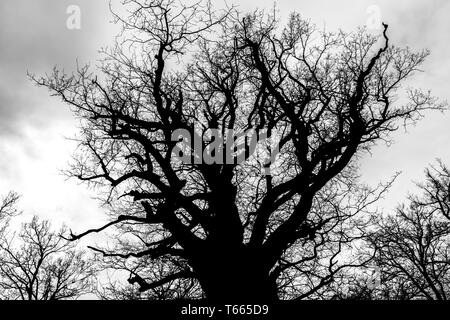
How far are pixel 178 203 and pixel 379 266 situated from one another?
13426 mm

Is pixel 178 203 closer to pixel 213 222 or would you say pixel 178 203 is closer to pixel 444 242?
pixel 213 222

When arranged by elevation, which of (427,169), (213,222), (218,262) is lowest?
(218,262)

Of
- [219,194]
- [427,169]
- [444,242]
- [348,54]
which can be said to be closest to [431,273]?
[444,242]

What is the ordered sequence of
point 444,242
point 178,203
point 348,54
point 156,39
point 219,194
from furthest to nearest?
point 444,242
point 348,54
point 156,39
point 219,194
point 178,203

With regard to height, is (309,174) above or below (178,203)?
Result: above

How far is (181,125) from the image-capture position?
29.7ft

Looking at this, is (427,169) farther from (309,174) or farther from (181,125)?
(181,125)
